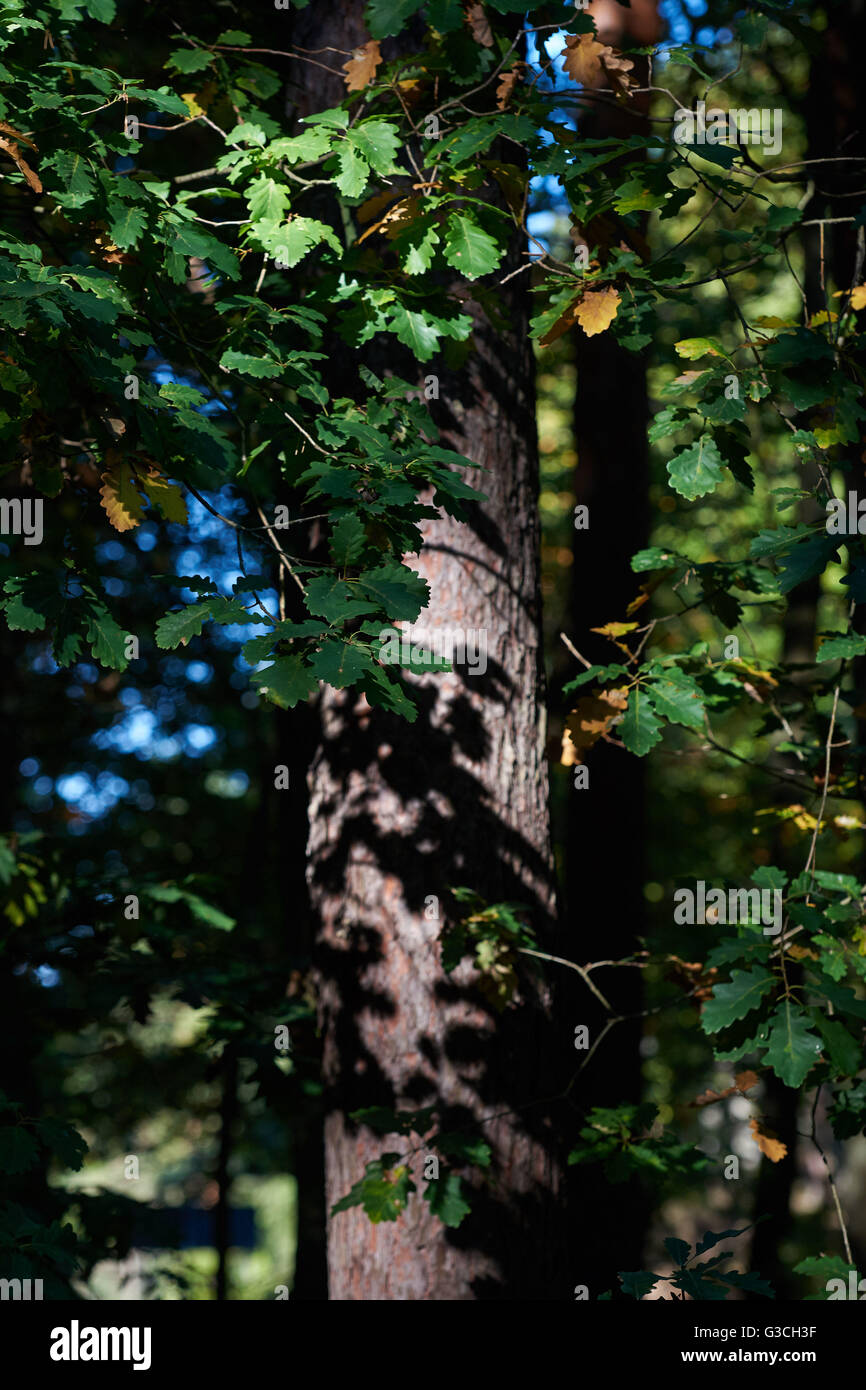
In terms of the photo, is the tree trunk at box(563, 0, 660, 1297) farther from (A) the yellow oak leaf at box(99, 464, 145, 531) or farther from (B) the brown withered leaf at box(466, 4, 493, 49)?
(A) the yellow oak leaf at box(99, 464, 145, 531)


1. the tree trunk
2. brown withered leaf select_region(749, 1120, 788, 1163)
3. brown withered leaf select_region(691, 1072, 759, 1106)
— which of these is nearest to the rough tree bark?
brown withered leaf select_region(691, 1072, 759, 1106)

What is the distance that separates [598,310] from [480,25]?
1321mm

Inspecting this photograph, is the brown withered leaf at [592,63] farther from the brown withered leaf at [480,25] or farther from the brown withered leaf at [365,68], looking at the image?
the brown withered leaf at [365,68]

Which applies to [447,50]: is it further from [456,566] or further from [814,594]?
[814,594]

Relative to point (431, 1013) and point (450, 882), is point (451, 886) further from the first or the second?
point (431, 1013)

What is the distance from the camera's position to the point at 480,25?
3.61 meters

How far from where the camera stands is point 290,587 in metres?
4.37

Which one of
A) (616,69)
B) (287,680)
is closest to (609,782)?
(616,69)

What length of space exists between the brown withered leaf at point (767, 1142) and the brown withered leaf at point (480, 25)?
11.5 ft

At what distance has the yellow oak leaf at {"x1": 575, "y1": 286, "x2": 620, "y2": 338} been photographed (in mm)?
3020

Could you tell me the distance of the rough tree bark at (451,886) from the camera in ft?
11.5

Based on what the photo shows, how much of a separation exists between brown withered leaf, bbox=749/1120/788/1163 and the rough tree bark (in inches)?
26.0
